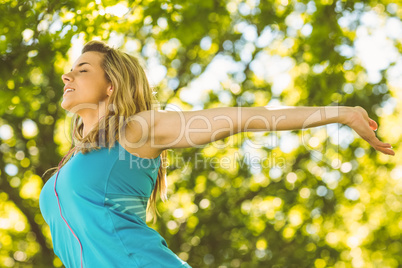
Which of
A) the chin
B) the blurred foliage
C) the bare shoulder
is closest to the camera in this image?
the bare shoulder

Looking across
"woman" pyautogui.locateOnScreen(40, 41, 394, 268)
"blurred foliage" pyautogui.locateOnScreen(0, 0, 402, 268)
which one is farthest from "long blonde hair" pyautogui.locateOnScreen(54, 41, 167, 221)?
"blurred foliage" pyautogui.locateOnScreen(0, 0, 402, 268)

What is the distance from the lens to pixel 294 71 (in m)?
7.79

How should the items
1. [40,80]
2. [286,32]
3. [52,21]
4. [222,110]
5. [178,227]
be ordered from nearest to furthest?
1. [222,110]
2. [52,21]
3. [40,80]
4. [286,32]
5. [178,227]

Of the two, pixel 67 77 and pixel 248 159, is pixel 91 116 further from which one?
pixel 248 159

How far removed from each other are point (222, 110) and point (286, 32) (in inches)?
219

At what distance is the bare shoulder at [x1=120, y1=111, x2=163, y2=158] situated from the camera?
1937 mm

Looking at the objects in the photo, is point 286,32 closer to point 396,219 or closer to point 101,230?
point 396,219

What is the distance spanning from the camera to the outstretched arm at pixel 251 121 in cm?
175

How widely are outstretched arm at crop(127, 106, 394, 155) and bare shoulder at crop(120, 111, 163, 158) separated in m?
0.06

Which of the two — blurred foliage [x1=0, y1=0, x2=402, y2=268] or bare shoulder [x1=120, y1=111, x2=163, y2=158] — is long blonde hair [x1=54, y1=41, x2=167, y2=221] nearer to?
bare shoulder [x1=120, y1=111, x2=163, y2=158]

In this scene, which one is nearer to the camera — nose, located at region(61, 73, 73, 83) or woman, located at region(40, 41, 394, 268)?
woman, located at region(40, 41, 394, 268)

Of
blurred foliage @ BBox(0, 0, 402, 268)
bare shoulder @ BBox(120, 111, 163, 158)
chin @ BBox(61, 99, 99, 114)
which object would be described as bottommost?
blurred foliage @ BBox(0, 0, 402, 268)

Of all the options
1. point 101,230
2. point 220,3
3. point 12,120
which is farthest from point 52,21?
point 12,120

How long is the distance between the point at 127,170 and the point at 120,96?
42cm
